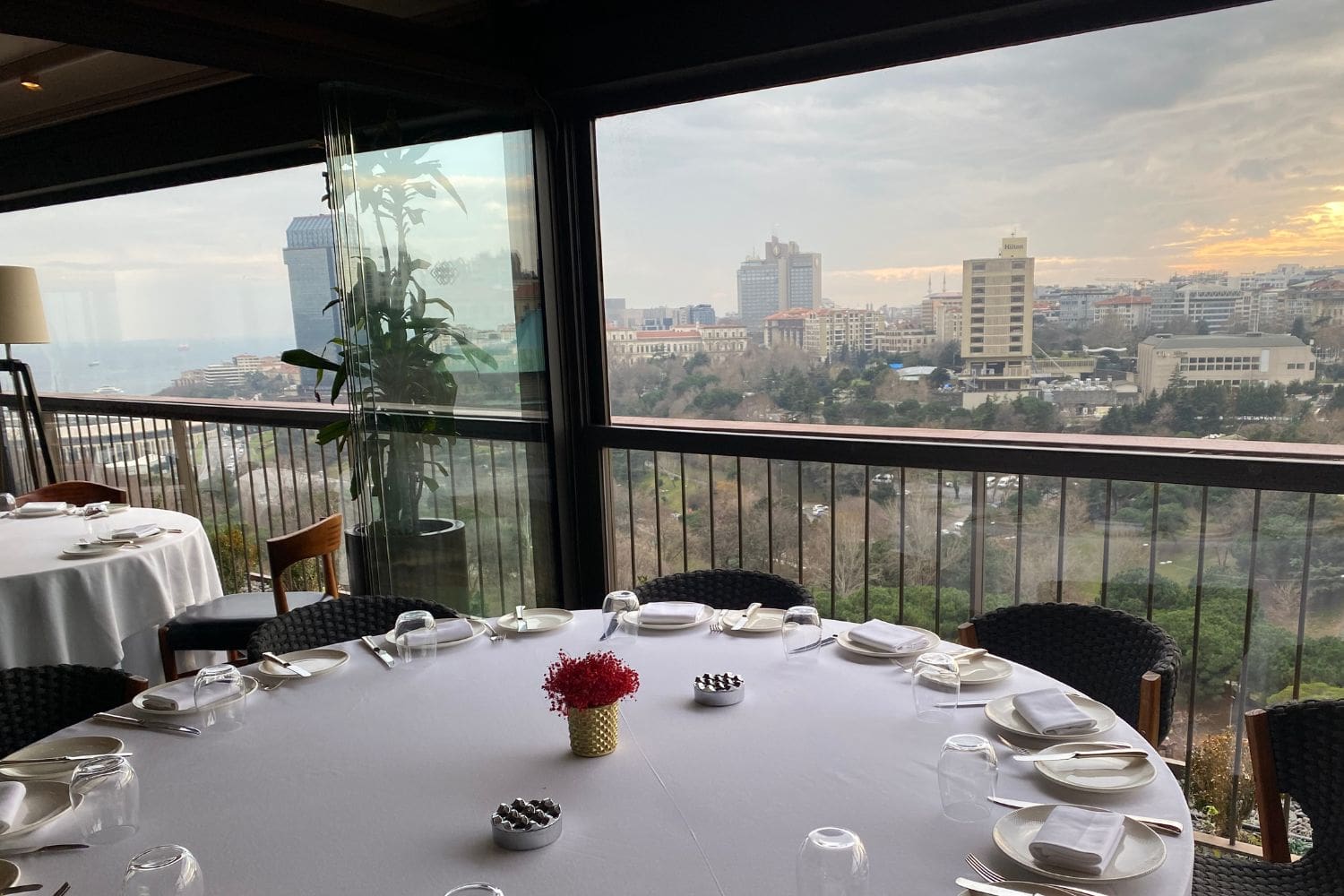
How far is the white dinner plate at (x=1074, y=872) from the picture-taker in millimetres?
1137

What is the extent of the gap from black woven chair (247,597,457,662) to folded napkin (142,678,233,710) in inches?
15.2

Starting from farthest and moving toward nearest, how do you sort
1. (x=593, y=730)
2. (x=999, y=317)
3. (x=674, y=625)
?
(x=999, y=317)
(x=674, y=625)
(x=593, y=730)

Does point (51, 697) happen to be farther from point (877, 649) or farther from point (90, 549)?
point (877, 649)

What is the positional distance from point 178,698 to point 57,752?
0.71ft

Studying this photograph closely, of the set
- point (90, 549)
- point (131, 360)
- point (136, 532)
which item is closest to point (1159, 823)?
point (90, 549)

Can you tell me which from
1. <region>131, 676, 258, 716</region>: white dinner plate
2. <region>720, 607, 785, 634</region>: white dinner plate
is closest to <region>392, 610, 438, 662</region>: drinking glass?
<region>131, 676, 258, 716</region>: white dinner plate

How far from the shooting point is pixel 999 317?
301 centimetres

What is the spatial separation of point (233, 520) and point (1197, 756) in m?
4.97

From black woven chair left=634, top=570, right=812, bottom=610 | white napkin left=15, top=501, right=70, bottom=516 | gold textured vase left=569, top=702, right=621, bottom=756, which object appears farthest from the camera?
white napkin left=15, top=501, right=70, bottom=516

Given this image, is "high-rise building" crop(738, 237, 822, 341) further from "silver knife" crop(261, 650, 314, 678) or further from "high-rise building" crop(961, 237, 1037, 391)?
"silver knife" crop(261, 650, 314, 678)

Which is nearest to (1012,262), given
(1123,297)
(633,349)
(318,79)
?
(1123,297)

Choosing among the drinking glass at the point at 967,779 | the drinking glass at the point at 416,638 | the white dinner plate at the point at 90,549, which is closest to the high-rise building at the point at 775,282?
the drinking glass at the point at 416,638

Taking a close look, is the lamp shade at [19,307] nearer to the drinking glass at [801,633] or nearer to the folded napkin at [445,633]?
the folded napkin at [445,633]

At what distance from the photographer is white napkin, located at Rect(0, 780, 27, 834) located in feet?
4.34
